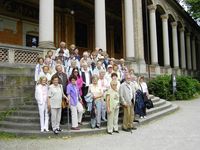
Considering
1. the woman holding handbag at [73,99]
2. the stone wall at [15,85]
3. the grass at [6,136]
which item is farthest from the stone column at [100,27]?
the grass at [6,136]

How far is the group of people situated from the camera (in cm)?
1005

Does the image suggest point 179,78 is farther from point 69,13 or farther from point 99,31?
point 69,13

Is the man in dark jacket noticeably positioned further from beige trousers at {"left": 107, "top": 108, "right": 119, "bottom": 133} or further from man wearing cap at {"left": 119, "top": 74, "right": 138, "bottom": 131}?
man wearing cap at {"left": 119, "top": 74, "right": 138, "bottom": 131}

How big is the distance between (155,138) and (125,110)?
1.66 metres

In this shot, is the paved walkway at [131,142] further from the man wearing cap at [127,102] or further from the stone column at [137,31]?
the stone column at [137,31]

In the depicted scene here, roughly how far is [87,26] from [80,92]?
17.5 m

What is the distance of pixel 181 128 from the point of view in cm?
1142

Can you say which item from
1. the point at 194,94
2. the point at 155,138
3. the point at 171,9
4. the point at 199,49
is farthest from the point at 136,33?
the point at 199,49

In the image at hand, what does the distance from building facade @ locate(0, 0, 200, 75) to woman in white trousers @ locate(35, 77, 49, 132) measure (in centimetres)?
277

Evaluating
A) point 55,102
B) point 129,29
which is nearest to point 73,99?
point 55,102

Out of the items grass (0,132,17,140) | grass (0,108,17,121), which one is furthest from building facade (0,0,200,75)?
grass (0,132,17,140)

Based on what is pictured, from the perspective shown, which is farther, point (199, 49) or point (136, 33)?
point (199, 49)

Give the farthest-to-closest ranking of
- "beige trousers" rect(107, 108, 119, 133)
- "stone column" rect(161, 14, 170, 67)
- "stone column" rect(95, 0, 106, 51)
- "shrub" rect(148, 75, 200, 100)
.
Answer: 1. "stone column" rect(161, 14, 170, 67)
2. "shrub" rect(148, 75, 200, 100)
3. "stone column" rect(95, 0, 106, 51)
4. "beige trousers" rect(107, 108, 119, 133)

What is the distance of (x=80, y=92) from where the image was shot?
10.8 metres
